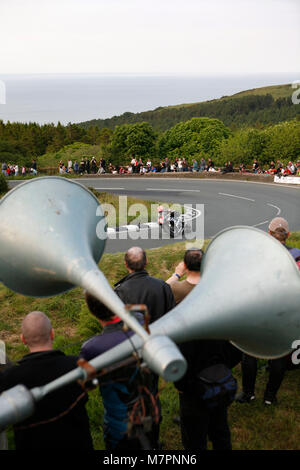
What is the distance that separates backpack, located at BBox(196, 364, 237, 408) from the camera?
122 inches

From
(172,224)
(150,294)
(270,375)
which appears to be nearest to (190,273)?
(150,294)

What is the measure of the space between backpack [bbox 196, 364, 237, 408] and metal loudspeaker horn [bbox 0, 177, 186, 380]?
1.13 meters

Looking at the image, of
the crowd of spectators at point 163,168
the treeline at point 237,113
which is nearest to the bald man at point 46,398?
the crowd of spectators at point 163,168

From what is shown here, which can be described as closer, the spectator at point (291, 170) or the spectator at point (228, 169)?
the spectator at point (291, 170)

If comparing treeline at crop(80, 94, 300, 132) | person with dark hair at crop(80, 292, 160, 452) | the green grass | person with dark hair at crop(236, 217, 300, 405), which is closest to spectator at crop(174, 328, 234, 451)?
person with dark hair at crop(80, 292, 160, 452)

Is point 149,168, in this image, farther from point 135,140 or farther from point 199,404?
point 199,404

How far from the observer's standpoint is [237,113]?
11162cm

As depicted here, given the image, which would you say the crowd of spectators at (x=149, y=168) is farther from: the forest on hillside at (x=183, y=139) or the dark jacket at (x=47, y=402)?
the dark jacket at (x=47, y=402)

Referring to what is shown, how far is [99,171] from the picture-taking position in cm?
3738

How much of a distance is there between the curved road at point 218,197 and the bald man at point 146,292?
9.77 m

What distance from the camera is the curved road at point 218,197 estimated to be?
60.0 feet

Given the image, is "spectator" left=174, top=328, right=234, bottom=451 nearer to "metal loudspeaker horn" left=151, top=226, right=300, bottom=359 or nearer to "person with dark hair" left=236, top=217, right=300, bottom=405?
"metal loudspeaker horn" left=151, top=226, right=300, bottom=359

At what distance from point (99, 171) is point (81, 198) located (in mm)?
34819

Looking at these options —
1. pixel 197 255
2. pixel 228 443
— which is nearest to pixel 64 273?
pixel 197 255
